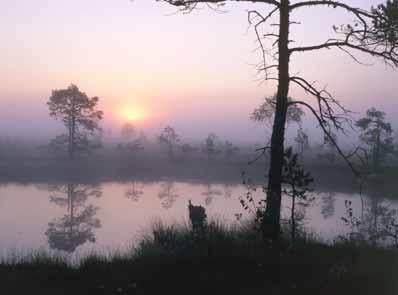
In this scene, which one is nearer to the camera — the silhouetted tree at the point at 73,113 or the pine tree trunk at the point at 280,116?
the pine tree trunk at the point at 280,116

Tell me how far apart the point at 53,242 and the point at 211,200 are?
37.3ft

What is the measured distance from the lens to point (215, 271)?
5.30 meters

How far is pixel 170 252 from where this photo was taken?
609 centimetres

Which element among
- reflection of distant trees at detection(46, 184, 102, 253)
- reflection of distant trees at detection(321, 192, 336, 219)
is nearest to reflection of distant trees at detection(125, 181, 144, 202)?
reflection of distant trees at detection(46, 184, 102, 253)

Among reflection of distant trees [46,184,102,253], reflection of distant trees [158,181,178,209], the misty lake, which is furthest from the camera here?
reflection of distant trees [158,181,178,209]

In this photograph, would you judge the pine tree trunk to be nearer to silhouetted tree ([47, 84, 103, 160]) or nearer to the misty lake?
the misty lake

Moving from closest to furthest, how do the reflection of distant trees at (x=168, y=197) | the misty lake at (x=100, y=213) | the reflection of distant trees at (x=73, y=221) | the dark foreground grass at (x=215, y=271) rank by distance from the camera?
the dark foreground grass at (x=215, y=271) → the misty lake at (x=100, y=213) → the reflection of distant trees at (x=73, y=221) → the reflection of distant trees at (x=168, y=197)

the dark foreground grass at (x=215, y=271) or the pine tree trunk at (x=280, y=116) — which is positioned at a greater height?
the pine tree trunk at (x=280, y=116)

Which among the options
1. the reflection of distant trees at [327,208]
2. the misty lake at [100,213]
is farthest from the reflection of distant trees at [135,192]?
the reflection of distant trees at [327,208]

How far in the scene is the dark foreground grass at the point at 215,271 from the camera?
470 cm

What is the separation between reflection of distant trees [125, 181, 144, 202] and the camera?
80.9ft

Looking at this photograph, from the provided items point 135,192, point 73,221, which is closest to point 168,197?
point 135,192

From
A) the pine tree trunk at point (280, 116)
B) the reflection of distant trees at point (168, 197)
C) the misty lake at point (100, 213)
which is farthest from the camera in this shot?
the reflection of distant trees at point (168, 197)

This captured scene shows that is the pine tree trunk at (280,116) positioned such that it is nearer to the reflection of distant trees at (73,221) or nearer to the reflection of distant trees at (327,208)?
the reflection of distant trees at (73,221)
